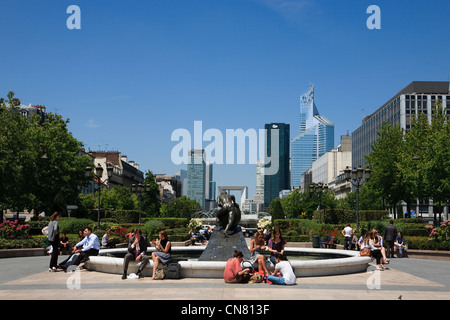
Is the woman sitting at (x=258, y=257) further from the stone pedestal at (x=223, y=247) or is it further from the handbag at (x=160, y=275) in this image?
the handbag at (x=160, y=275)

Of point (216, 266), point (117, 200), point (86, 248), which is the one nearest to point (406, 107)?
point (117, 200)

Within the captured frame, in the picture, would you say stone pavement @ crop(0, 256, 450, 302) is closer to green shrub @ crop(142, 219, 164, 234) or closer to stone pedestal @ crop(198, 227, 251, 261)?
stone pedestal @ crop(198, 227, 251, 261)

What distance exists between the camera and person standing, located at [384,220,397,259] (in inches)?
906

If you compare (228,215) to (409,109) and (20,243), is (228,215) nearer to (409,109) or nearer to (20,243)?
(20,243)

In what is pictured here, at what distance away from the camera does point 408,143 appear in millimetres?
47812

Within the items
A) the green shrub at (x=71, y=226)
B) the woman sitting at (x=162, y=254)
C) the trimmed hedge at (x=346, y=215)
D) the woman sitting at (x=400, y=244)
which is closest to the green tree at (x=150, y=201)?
the trimmed hedge at (x=346, y=215)

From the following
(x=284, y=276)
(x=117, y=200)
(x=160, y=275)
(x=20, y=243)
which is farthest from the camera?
(x=117, y=200)

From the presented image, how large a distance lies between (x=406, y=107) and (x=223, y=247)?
93507mm

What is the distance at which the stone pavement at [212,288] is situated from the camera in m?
11.3

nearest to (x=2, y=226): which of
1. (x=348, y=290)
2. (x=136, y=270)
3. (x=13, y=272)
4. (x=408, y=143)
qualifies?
(x=13, y=272)

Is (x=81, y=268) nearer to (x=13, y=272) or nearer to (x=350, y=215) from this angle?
(x=13, y=272)

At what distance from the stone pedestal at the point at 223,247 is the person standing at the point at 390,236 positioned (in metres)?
9.02

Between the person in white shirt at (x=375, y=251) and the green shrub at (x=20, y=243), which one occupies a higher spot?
the person in white shirt at (x=375, y=251)

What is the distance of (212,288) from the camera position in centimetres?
1250
